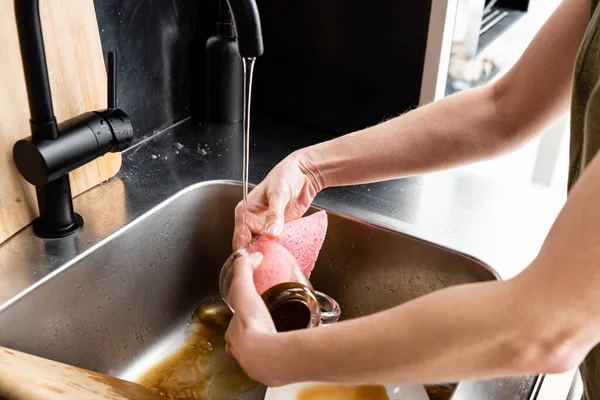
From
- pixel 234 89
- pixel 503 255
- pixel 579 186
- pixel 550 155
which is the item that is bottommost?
pixel 550 155

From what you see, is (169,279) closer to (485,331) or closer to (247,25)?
(247,25)

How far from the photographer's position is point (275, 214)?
0.76 meters

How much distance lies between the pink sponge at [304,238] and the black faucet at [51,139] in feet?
0.83

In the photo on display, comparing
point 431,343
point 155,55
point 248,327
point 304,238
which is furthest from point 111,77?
point 431,343

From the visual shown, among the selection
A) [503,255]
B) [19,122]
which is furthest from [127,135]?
[503,255]

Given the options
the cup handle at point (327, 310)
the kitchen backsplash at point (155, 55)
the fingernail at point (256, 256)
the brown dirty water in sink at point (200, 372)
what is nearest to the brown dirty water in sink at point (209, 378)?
the brown dirty water in sink at point (200, 372)

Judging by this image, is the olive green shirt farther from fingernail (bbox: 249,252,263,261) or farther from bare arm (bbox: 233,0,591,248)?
fingernail (bbox: 249,252,263,261)

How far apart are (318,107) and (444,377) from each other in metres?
0.76

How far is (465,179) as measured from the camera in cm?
105

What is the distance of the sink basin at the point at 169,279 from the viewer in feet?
2.60

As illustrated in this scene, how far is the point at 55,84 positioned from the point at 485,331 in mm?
644

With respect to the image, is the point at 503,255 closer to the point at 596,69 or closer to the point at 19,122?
the point at 596,69

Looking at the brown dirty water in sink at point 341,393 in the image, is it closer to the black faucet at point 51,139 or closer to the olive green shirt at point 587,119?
the olive green shirt at point 587,119

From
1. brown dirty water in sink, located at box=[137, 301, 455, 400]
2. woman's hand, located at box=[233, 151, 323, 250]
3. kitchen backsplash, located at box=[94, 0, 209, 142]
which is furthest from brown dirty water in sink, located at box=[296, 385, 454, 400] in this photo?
kitchen backsplash, located at box=[94, 0, 209, 142]
